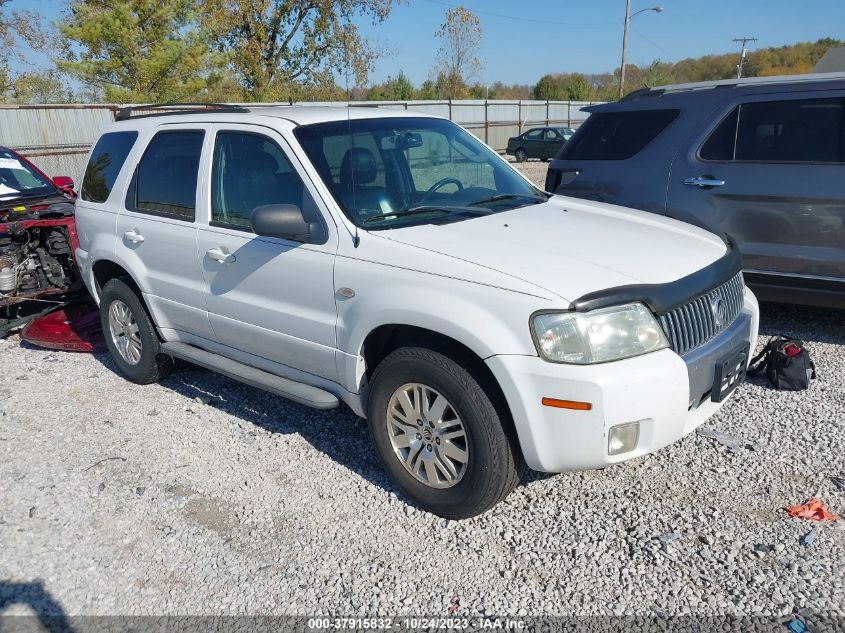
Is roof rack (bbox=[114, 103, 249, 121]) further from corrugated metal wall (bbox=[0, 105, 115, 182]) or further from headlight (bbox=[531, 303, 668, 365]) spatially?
corrugated metal wall (bbox=[0, 105, 115, 182])

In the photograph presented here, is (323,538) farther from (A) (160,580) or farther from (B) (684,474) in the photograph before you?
(B) (684,474)

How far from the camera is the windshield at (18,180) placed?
720 cm

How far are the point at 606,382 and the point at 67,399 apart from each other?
4.12 m

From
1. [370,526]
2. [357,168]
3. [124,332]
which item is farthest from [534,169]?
[370,526]

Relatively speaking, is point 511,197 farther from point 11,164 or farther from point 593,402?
point 11,164

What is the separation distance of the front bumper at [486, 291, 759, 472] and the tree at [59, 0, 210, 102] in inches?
1006

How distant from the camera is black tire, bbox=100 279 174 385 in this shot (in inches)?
197

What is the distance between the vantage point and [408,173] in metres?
4.07

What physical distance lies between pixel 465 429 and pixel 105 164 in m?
3.73

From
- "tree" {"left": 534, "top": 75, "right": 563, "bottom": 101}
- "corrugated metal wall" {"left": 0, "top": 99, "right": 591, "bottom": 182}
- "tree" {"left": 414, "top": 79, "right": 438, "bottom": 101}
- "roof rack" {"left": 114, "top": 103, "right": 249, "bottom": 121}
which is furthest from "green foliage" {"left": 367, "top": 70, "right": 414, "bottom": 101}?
"roof rack" {"left": 114, "top": 103, "right": 249, "bottom": 121}

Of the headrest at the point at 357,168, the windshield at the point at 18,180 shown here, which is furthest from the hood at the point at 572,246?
the windshield at the point at 18,180

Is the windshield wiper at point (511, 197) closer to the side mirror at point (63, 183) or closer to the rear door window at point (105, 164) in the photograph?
the rear door window at point (105, 164)

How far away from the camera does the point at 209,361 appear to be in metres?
4.42

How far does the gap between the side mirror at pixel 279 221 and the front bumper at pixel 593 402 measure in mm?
1239
